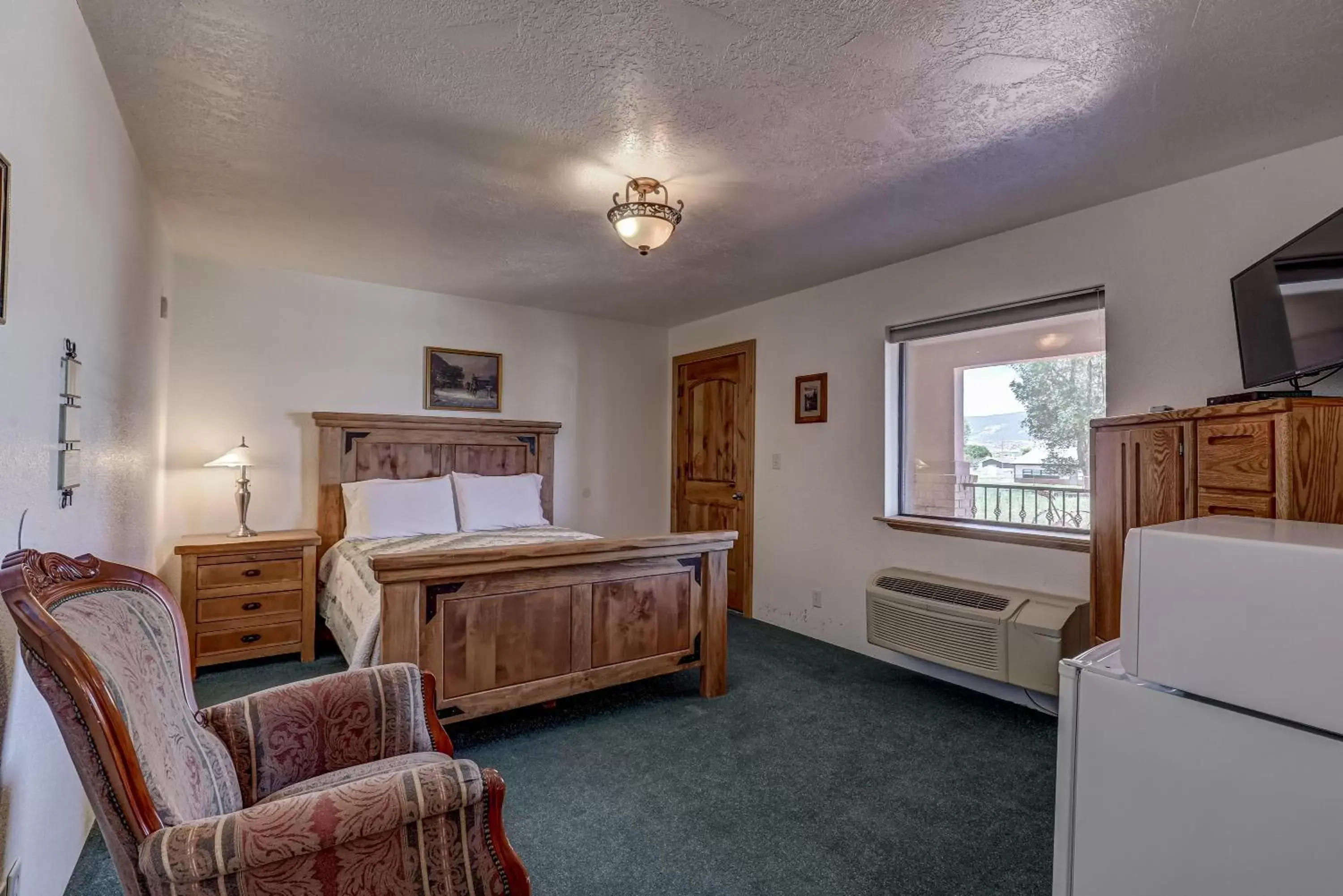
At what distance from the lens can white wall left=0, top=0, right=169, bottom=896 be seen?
4.23ft

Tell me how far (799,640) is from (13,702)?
11.8ft

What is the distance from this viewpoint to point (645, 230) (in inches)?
97.9

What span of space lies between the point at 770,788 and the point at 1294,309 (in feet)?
7.44

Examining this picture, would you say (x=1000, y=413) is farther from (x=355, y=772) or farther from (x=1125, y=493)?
(x=355, y=772)

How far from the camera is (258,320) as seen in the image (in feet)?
12.8

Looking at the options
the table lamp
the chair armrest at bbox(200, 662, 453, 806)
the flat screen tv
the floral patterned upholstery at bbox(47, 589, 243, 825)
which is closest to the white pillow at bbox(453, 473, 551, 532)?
the table lamp

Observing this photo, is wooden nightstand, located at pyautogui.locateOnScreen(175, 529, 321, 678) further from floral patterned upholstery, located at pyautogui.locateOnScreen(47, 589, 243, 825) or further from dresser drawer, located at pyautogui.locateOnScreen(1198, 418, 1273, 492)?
dresser drawer, located at pyautogui.locateOnScreen(1198, 418, 1273, 492)

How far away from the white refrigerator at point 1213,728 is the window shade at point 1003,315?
1.98 meters

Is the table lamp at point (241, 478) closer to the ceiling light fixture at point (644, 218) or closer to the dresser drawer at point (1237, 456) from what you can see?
the ceiling light fixture at point (644, 218)

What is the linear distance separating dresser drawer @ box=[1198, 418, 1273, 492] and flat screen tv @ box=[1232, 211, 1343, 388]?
252 millimetres

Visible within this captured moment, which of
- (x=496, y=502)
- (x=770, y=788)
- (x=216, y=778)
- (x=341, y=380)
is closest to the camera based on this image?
(x=216, y=778)

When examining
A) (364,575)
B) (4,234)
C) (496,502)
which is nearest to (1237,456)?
(4,234)

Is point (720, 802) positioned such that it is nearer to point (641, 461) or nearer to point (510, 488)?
point (510, 488)

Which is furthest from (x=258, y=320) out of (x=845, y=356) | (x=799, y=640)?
(x=799, y=640)
